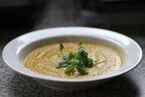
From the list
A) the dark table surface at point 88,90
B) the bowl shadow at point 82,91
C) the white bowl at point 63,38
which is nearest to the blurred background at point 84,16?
the dark table surface at point 88,90

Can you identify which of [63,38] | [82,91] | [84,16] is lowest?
[82,91]

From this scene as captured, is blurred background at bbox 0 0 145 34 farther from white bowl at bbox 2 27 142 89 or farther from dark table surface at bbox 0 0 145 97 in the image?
white bowl at bbox 2 27 142 89

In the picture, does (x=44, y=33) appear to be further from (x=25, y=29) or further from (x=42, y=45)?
(x=25, y=29)

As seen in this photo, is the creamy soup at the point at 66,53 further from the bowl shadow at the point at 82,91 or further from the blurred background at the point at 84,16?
the blurred background at the point at 84,16

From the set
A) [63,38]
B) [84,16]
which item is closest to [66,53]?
[63,38]

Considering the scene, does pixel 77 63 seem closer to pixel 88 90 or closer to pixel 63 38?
pixel 88 90

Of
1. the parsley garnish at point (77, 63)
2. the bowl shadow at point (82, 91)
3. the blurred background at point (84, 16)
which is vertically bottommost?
the bowl shadow at point (82, 91)

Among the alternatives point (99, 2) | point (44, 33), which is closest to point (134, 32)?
point (99, 2)
